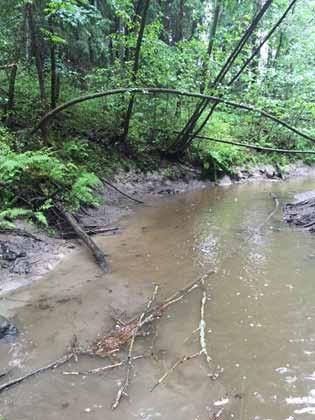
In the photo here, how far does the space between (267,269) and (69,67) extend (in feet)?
32.5

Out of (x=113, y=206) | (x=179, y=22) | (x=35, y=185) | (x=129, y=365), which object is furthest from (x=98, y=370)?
(x=179, y=22)

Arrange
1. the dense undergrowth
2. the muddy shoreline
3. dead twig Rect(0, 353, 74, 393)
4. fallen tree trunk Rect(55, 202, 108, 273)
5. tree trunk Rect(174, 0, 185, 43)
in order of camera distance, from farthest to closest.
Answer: tree trunk Rect(174, 0, 185, 43), the dense undergrowth, fallen tree trunk Rect(55, 202, 108, 273), the muddy shoreline, dead twig Rect(0, 353, 74, 393)

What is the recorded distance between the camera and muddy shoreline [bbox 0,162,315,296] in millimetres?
6176

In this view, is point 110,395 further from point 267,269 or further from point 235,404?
point 267,269

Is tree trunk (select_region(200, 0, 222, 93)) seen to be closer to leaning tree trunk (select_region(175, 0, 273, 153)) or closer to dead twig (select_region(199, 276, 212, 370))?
leaning tree trunk (select_region(175, 0, 273, 153))

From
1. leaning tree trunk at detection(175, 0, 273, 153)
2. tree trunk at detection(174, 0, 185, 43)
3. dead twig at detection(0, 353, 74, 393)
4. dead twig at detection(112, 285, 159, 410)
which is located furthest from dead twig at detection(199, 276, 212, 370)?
tree trunk at detection(174, 0, 185, 43)

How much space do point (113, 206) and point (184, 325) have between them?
5.97 metres

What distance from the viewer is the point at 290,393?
3.63 metres

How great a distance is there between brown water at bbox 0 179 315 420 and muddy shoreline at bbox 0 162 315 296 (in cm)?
31

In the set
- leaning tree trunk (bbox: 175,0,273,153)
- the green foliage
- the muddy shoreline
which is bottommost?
the muddy shoreline

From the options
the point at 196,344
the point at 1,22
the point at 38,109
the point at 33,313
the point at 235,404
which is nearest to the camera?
the point at 235,404

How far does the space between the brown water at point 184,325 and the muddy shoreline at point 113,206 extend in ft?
1.03

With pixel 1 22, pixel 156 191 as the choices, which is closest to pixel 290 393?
pixel 156 191

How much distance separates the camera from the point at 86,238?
7.35m
